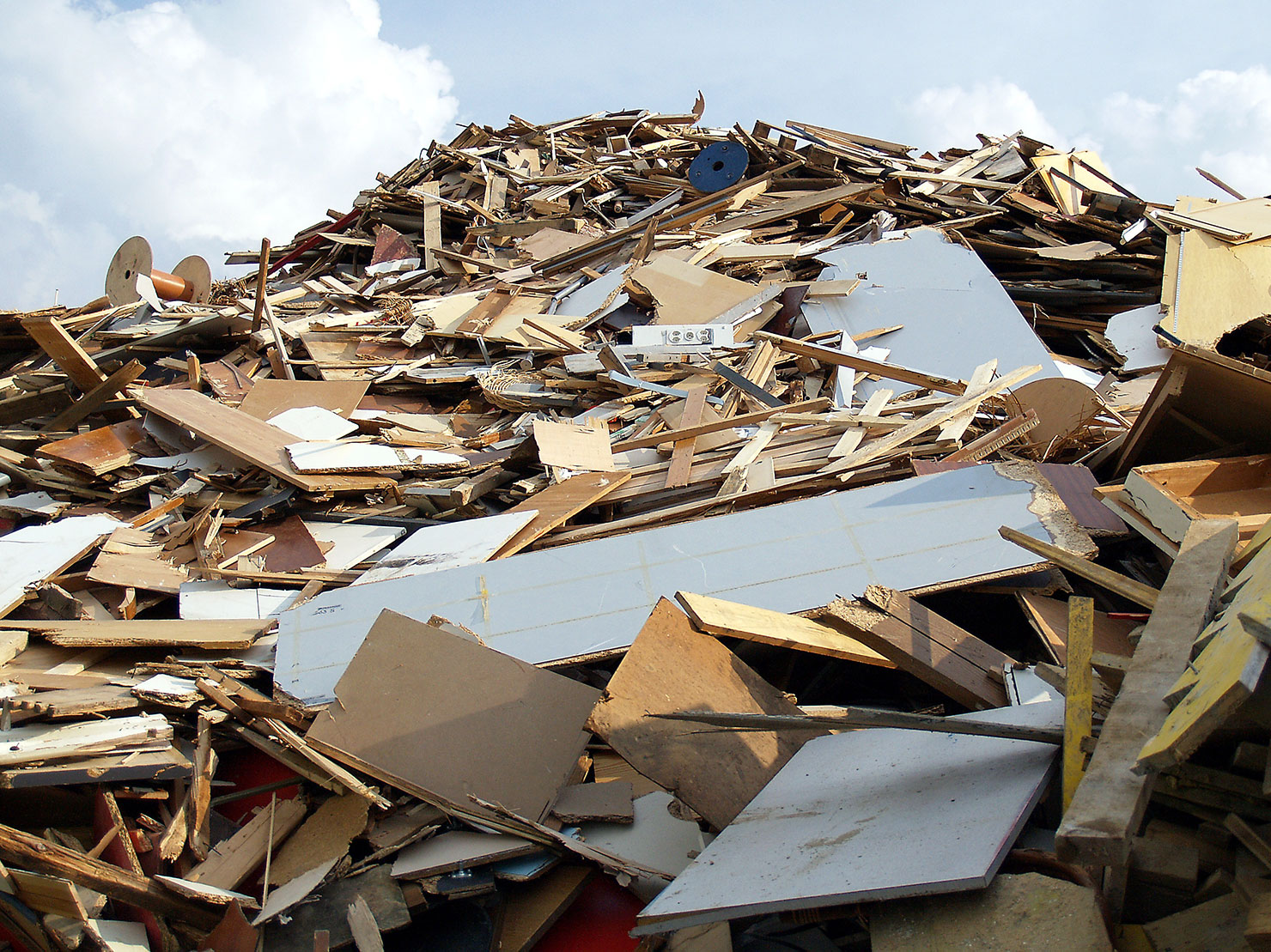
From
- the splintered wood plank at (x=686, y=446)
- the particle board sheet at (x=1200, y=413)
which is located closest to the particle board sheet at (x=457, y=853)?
the splintered wood plank at (x=686, y=446)

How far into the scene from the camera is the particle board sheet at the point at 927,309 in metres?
6.98

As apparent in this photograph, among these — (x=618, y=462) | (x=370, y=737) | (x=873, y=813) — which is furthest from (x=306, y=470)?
(x=873, y=813)

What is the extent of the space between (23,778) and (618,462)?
3619 mm

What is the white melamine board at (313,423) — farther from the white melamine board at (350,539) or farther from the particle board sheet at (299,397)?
the white melamine board at (350,539)

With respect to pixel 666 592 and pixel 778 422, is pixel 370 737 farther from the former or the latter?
pixel 778 422

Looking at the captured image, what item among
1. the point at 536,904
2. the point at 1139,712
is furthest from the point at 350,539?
the point at 1139,712

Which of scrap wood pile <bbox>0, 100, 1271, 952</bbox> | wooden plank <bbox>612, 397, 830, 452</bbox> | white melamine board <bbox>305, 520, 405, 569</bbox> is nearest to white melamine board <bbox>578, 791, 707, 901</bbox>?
scrap wood pile <bbox>0, 100, 1271, 952</bbox>

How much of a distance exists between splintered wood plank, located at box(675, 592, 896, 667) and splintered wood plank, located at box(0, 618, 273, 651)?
2.34 meters

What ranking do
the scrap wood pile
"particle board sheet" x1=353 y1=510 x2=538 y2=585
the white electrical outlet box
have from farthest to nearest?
the white electrical outlet box
"particle board sheet" x1=353 y1=510 x2=538 y2=585
the scrap wood pile

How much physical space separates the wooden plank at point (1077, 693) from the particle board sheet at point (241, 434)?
4244 mm

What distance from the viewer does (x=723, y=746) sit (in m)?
3.27

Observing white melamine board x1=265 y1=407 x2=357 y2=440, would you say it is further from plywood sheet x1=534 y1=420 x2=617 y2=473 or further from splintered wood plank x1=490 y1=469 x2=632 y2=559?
splintered wood plank x1=490 y1=469 x2=632 y2=559

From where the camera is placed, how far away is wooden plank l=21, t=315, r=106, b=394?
666 centimetres

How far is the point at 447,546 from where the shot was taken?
16.4 feet
